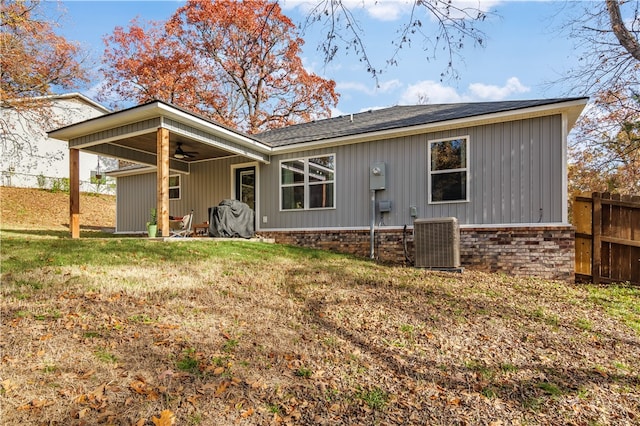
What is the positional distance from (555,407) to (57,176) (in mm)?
22865

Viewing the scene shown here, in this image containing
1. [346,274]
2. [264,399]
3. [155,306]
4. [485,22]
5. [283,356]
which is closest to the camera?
[264,399]

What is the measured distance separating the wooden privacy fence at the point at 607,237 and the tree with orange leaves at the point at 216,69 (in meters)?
15.4

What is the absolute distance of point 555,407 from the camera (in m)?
2.60

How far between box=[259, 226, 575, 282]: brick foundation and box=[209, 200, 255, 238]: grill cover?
2.86 m

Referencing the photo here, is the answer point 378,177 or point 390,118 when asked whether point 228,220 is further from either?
point 390,118

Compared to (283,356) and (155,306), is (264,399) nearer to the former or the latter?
(283,356)

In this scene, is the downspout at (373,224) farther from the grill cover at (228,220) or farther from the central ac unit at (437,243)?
the grill cover at (228,220)

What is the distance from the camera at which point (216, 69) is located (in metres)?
19.7

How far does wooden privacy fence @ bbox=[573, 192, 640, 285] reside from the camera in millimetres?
6387

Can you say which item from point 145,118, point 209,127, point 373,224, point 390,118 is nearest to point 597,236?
point 373,224

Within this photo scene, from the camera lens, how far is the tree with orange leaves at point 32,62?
1231 cm

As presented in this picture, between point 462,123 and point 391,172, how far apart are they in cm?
183

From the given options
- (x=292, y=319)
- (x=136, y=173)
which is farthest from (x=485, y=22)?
(x=136, y=173)

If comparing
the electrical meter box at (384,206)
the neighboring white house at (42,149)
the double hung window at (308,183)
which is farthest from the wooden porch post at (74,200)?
the neighboring white house at (42,149)
